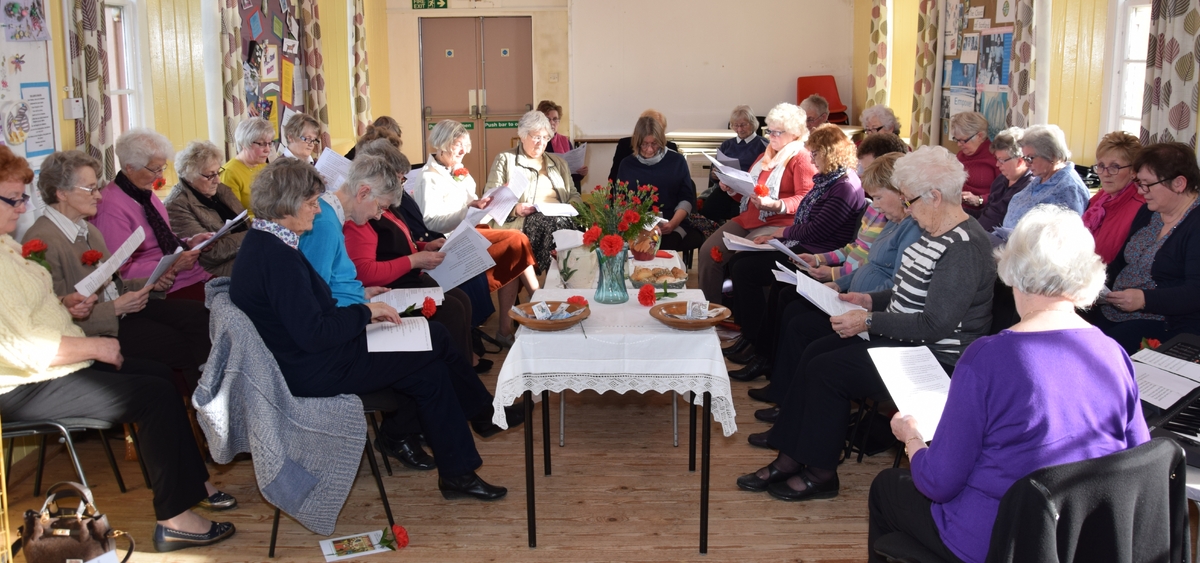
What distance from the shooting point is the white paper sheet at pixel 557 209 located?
5633 mm

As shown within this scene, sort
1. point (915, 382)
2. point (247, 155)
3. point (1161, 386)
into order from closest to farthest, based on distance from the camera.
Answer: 1. point (915, 382)
2. point (1161, 386)
3. point (247, 155)

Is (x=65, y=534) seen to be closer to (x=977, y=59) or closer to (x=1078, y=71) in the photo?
(x=1078, y=71)

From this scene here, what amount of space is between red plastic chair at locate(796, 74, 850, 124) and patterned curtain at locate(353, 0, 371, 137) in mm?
4404

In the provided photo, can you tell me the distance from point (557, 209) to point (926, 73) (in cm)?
354

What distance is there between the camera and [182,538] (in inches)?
122

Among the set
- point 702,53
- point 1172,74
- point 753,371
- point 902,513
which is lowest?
point 753,371

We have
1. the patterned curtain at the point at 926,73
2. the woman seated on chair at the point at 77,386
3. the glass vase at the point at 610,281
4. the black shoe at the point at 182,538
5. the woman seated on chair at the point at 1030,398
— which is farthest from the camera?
the patterned curtain at the point at 926,73

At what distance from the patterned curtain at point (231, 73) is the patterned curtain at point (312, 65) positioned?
5.96ft

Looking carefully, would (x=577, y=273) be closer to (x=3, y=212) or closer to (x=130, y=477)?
(x=130, y=477)

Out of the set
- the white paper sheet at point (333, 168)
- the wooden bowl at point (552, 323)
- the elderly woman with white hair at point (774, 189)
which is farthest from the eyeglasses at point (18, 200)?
the elderly woman with white hair at point (774, 189)

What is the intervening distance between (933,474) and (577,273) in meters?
2.68

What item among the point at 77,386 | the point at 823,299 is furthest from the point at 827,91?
the point at 77,386

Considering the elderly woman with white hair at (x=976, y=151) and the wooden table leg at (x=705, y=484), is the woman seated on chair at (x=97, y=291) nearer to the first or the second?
the wooden table leg at (x=705, y=484)

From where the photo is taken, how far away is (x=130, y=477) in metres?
3.67
